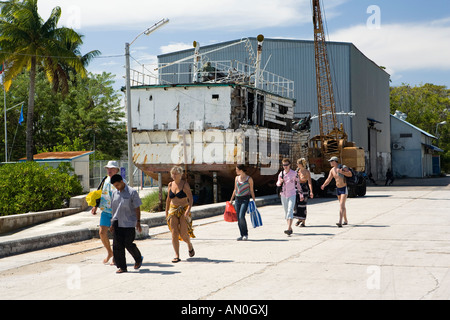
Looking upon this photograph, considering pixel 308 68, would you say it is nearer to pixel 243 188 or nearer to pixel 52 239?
pixel 243 188

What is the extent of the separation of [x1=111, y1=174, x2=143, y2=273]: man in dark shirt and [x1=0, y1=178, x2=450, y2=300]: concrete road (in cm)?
41

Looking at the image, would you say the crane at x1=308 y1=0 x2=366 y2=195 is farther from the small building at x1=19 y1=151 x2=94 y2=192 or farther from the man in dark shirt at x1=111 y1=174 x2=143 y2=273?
the man in dark shirt at x1=111 y1=174 x2=143 y2=273

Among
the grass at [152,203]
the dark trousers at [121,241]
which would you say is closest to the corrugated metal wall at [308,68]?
the grass at [152,203]

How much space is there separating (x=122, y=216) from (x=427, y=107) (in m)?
94.2

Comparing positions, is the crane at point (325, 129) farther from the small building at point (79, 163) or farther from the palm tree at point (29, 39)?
the palm tree at point (29, 39)

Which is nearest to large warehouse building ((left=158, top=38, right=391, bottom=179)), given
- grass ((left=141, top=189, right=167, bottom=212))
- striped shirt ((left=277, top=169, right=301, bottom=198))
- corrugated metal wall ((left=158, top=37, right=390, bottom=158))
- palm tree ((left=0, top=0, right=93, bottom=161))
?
corrugated metal wall ((left=158, top=37, right=390, bottom=158))

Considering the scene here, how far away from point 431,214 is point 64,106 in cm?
4100

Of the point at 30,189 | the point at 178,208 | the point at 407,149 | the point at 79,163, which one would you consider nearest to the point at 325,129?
the point at 79,163

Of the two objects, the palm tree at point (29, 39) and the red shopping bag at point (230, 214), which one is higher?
the palm tree at point (29, 39)

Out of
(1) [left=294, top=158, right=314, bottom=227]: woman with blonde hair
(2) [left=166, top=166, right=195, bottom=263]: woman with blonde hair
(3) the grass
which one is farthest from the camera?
(3) the grass

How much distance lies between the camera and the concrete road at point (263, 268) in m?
7.06

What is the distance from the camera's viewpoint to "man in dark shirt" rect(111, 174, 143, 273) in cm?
866

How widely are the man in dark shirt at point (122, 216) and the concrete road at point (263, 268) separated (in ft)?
1.33
